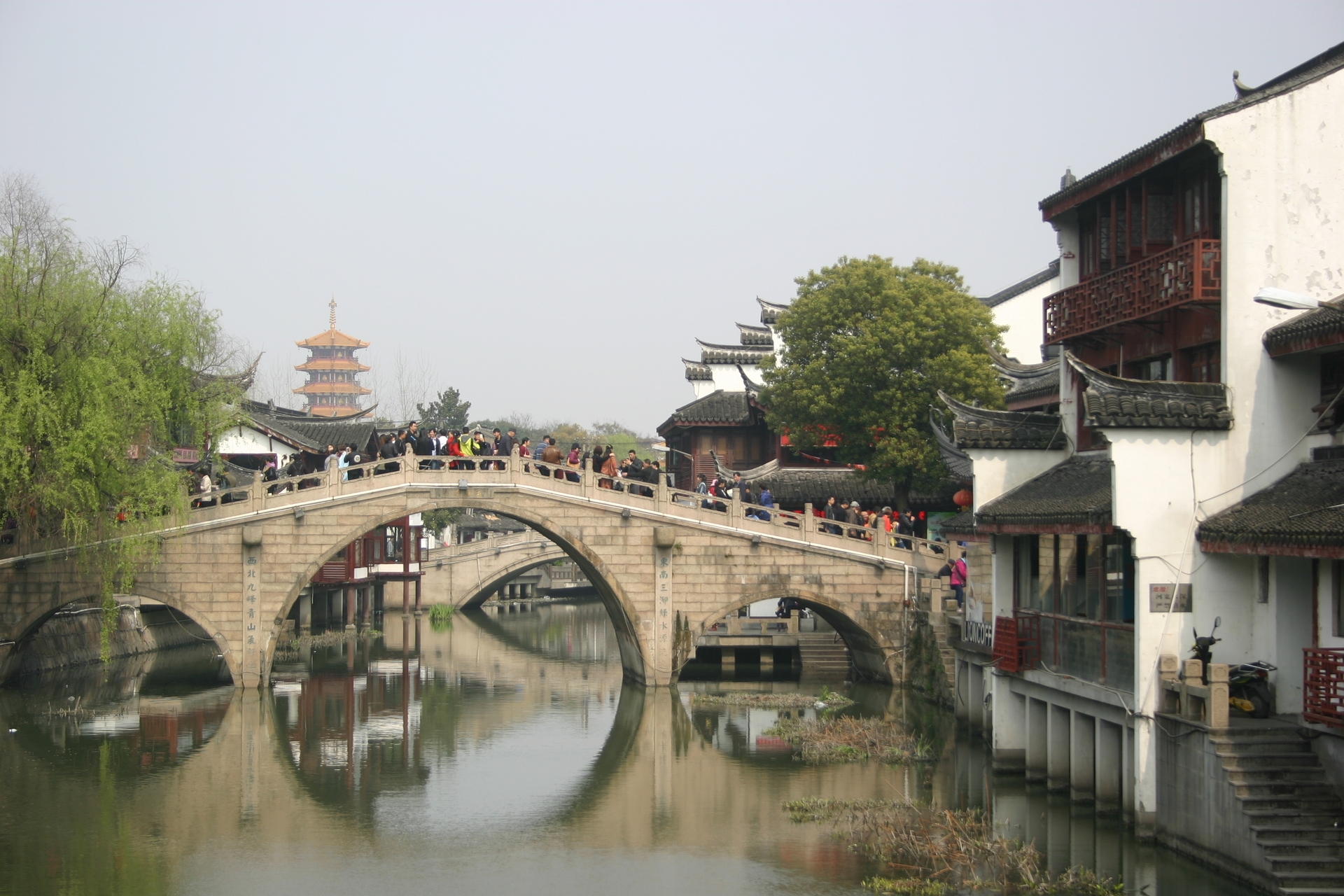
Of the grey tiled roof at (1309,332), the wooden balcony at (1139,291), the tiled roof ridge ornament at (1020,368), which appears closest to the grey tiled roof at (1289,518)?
the grey tiled roof at (1309,332)

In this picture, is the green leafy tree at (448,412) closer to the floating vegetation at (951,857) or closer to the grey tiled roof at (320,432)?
the grey tiled roof at (320,432)

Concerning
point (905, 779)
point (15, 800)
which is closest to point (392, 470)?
point (15, 800)

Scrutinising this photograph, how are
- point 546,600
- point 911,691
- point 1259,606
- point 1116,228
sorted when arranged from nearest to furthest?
point 1259,606 < point 1116,228 < point 911,691 < point 546,600

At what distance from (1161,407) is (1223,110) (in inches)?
125

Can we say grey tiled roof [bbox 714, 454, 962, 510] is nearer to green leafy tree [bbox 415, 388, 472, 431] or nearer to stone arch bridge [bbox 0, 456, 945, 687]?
stone arch bridge [bbox 0, 456, 945, 687]

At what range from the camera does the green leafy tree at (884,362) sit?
2900 centimetres

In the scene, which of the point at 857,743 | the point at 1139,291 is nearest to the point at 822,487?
the point at 857,743

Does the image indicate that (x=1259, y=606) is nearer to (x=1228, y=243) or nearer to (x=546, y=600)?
(x=1228, y=243)

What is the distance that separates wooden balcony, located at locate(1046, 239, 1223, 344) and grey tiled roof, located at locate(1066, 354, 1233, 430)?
41.5 inches

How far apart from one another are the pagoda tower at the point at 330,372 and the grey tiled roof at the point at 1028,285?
64.4m

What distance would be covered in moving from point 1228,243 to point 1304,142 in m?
1.42

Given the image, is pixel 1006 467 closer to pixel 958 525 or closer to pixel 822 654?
pixel 958 525

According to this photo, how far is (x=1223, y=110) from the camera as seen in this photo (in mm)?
14039

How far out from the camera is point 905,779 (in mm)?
18406
